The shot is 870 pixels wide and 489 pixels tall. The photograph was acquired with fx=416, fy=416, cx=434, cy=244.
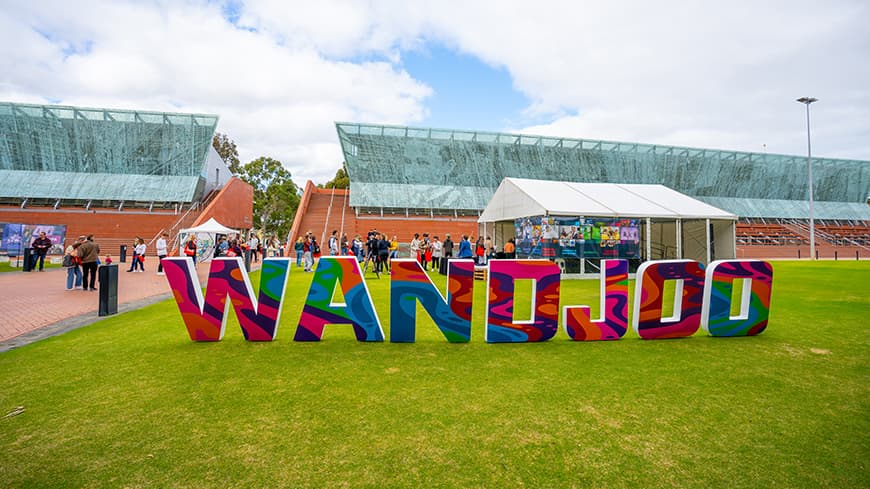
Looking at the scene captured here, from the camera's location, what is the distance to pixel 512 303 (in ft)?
17.5

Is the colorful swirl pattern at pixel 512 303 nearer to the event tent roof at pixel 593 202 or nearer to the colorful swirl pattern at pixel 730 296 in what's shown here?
A: the colorful swirl pattern at pixel 730 296

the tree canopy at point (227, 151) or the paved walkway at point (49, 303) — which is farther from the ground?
the tree canopy at point (227, 151)

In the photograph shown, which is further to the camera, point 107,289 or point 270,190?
point 270,190

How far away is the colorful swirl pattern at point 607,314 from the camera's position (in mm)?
5434

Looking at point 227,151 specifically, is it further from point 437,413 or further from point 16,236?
point 437,413

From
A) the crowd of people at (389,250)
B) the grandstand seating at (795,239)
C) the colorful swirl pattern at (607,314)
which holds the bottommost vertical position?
the colorful swirl pattern at (607,314)

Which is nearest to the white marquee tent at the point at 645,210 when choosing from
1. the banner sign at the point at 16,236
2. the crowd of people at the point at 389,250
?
the crowd of people at the point at 389,250

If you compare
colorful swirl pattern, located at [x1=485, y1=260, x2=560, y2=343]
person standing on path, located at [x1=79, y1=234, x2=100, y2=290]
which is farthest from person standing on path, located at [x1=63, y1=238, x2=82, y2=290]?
colorful swirl pattern, located at [x1=485, y1=260, x2=560, y2=343]

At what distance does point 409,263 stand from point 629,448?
3175 mm

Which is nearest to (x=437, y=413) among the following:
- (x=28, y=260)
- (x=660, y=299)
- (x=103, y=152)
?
(x=660, y=299)

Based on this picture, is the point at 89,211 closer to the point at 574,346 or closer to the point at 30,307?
the point at 30,307

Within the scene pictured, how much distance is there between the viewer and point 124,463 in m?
2.62

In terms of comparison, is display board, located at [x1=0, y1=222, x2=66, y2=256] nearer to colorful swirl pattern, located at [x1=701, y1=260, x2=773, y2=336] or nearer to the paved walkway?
the paved walkway

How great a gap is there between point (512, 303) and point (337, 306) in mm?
2247
